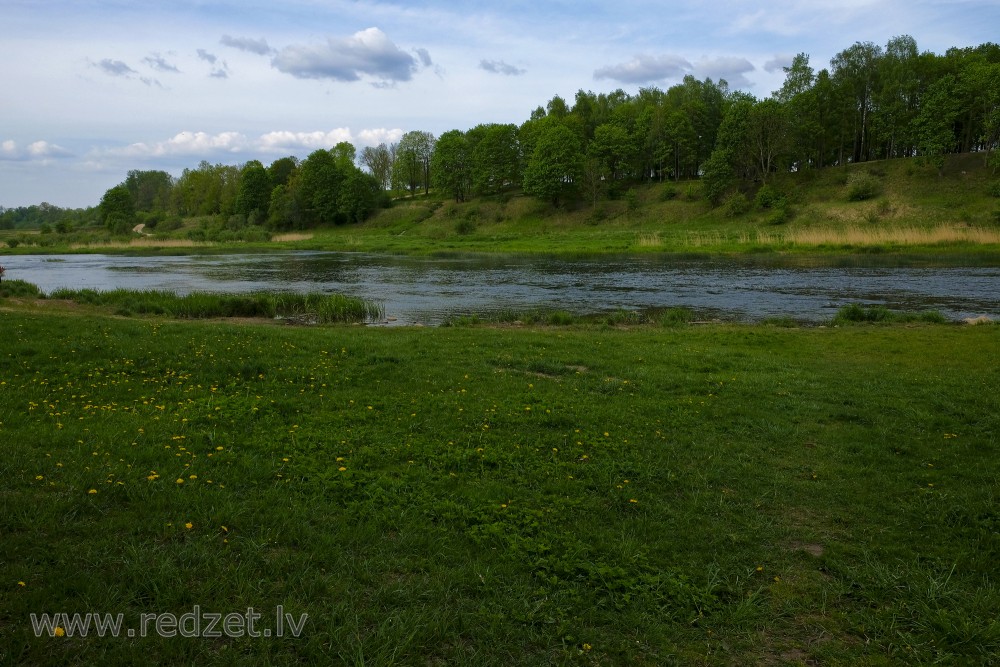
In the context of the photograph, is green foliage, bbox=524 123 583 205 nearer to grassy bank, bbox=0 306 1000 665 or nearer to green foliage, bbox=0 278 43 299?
green foliage, bbox=0 278 43 299

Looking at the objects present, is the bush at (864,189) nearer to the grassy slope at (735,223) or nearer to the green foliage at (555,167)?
the grassy slope at (735,223)

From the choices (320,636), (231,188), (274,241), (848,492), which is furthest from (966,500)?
(231,188)

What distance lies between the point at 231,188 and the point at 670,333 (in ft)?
451

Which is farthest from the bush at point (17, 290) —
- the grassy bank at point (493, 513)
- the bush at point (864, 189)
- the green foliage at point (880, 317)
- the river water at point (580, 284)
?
the bush at point (864, 189)

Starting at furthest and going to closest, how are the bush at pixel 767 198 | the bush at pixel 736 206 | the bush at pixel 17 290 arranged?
1. the bush at pixel 736 206
2. the bush at pixel 767 198
3. the bush at pixel 17 290

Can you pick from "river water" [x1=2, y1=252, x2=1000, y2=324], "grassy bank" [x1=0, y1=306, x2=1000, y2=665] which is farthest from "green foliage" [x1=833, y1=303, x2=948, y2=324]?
"grassy bank" [x1=0, y1=306, x2=1000, y2=665]

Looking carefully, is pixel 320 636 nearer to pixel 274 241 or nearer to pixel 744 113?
pixel 744 113

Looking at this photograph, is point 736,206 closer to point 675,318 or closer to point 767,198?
point 767,198

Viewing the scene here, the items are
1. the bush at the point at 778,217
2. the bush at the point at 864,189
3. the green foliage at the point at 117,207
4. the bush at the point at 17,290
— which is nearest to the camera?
the bush at the point at 17,290

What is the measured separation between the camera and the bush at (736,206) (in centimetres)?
7619

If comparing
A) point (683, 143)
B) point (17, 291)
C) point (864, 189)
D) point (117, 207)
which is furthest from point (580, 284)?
point (117, 207)

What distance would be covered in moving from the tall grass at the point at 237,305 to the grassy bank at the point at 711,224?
1526 inches

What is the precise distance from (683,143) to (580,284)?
68.5m

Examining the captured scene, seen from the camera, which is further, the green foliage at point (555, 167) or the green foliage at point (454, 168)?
the green foliage at point (454, 168)
